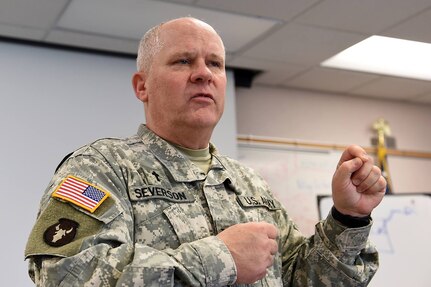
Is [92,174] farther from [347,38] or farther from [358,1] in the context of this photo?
[347,38]

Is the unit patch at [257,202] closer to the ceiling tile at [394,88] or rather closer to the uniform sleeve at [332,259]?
the uniform sleeve at [332,259]

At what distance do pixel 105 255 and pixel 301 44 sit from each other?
102 inches

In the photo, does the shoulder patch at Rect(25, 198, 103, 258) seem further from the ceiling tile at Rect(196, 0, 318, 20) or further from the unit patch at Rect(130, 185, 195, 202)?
the ceiling tile at Rect(196, 0, 318, 20)

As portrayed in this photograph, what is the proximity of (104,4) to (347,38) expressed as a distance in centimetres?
137

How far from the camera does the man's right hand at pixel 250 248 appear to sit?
38.9 inches

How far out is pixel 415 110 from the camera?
4633 millimetres

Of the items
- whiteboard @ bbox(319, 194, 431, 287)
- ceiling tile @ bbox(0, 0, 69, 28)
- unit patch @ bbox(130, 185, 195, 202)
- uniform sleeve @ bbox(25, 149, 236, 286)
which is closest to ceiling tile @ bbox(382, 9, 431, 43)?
whiteboard @ bbox(319, 194, 431, 287)

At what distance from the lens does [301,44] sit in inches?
130

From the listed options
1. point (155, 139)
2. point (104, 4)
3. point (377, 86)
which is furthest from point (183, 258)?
point (377, 86)

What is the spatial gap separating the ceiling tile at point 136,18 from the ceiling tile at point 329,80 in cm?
79

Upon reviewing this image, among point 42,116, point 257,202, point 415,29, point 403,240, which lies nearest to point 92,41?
point 42,116

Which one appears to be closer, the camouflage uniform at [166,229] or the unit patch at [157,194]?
the camouflage uniform at [166,229]

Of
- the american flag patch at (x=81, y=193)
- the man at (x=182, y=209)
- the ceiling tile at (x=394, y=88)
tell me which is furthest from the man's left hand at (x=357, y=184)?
the ceiling tile at (x=394, y=88)

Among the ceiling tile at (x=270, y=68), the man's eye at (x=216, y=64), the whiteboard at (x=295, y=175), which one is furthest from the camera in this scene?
the whiteboard at (x=295, y=175)
